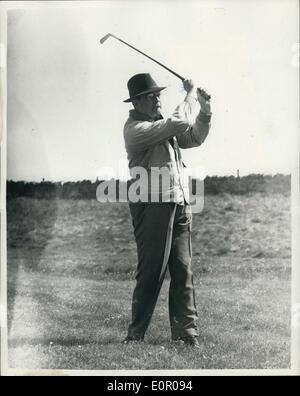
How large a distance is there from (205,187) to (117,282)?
44.5 inches

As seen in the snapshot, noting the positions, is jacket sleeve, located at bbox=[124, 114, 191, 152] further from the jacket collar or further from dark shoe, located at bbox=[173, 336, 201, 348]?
dark shoe, located at bbox=[173, 336, 201, 348]

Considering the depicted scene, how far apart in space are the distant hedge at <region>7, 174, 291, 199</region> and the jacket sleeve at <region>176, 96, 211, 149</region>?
353mm

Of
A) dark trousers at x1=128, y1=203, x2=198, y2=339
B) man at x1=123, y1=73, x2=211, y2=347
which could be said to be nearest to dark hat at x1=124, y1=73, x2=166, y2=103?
man at x1=123, y1=73, x2=211, y2=347

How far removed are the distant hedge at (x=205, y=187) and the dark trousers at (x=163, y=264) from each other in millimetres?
445

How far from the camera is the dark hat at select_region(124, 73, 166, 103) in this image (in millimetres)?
5642

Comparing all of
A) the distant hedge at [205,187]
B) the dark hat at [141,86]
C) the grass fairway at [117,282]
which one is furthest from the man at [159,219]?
the distant hedge at [205,187]

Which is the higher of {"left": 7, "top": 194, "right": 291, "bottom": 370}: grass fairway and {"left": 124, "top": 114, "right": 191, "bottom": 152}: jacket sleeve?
{"left": 124, "top": 114, "right": 191, "bottom": 152}: jacket sleeve

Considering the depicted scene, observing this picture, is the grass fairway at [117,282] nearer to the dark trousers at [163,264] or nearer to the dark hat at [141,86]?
the dark trousers at [163,264]

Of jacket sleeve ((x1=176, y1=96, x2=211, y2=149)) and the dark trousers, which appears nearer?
the dark trousers

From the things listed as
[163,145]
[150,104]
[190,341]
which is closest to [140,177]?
[163,145]

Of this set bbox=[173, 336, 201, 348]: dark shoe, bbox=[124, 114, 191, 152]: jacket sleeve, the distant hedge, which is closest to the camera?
bbox=[124, 114, 191, 152]: jacket sleeve

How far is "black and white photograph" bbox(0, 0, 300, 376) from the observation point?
5660 mm

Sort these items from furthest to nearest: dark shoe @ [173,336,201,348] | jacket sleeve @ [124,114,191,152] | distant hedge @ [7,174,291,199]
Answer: distant hedge @ [7,174,291,199] < dark shoe @ [173,336,201,348] < jacket sleeve @ [124,114,191,152]

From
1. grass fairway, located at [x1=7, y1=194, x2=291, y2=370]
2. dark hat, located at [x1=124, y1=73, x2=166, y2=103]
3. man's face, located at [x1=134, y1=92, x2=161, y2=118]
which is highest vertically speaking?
dark hat, located at [x1=124, y1=73, x2=166, y2=103]
